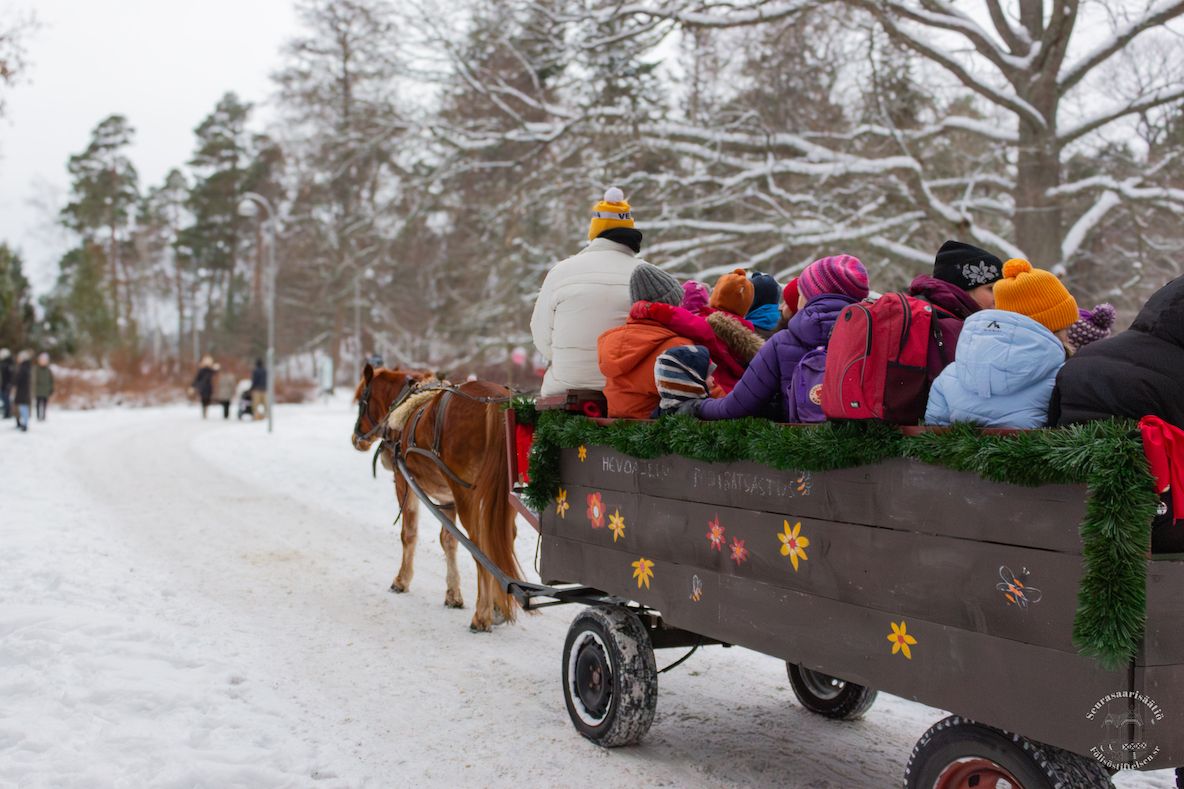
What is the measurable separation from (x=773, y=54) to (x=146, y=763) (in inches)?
487

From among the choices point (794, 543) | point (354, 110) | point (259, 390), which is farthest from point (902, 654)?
point (259, 390)

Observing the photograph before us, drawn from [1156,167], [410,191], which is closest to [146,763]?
[1156,167]

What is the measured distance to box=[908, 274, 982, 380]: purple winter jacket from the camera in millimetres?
2980

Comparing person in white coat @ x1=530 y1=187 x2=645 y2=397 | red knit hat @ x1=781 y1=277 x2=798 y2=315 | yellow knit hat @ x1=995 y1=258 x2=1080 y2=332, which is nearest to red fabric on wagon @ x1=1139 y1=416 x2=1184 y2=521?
yellow knit hat @ x1=995 y1=258 x2=1080 y2=332

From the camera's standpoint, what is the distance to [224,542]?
927 cm

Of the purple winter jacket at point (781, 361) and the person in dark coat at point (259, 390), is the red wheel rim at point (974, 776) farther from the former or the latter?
the person in dark coat at point (259, 390)

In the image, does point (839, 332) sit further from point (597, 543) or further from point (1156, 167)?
point (1156, 167)

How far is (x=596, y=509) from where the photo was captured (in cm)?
441

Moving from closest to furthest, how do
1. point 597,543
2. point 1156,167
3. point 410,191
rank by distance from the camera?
point 597,543 → point 1156,167 → point 410,191

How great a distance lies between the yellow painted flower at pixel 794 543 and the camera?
3248mm

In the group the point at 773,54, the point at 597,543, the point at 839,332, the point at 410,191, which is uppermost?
the point at 773,54

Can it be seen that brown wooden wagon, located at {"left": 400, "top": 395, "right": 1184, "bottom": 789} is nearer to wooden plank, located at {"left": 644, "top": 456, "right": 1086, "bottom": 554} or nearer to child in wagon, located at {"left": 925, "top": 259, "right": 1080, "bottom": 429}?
wooden plank, located at {"left": 644, "top": 456, "right": 1086, "bottom": 554}

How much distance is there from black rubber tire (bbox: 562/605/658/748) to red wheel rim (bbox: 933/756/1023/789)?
62.6 inches

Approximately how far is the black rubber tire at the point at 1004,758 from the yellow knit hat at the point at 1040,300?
49.3 inches
